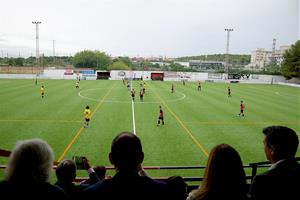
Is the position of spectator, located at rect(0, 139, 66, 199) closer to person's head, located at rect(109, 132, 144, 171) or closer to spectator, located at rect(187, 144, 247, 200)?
person's head, located at rect(109, 132, 144, 171)

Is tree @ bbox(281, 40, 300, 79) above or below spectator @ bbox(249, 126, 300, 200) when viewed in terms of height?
above

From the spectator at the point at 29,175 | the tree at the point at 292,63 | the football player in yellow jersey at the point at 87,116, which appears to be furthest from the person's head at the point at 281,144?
the tree at the point at 292,63

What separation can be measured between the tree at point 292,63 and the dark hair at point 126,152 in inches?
3467

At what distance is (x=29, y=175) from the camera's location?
2.89 meters

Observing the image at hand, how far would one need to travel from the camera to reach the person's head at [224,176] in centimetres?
304

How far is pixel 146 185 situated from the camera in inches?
117

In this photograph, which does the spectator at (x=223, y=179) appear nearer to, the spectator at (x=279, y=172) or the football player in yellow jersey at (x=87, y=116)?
the spectator at (x=279, y=172)

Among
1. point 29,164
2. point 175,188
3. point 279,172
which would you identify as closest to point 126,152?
point 175,188

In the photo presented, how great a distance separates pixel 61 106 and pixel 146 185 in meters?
29.2

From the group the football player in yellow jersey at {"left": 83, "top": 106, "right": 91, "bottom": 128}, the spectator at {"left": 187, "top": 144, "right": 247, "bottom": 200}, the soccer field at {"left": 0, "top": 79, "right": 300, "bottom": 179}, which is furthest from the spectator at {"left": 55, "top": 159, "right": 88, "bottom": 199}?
the football player in yellow jersey at {"left": 83, "top": 106, "right": 91, "bottom": 128}

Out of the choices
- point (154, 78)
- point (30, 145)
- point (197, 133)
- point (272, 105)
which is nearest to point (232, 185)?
point (30, 145)

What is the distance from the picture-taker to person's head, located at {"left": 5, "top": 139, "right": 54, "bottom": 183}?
2.89m

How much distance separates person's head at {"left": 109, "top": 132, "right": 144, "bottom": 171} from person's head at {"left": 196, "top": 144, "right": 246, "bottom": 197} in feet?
2.35

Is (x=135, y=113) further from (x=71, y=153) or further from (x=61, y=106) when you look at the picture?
(x=71, y=153)
